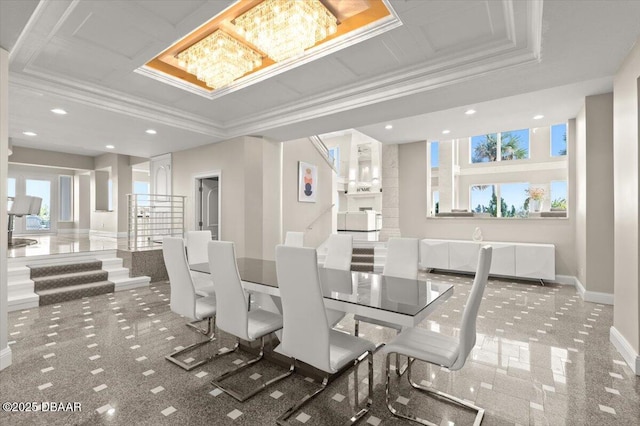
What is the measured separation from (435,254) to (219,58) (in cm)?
549

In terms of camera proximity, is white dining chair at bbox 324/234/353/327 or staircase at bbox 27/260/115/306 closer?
white dining chair at bbox 324/234/353/327

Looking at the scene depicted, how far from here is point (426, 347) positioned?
1.98 m

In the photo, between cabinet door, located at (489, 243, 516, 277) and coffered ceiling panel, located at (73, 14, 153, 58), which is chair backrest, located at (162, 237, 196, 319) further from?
cabinet door, located at (489, 243, 516, 277)

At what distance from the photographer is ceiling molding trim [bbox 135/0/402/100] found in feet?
9.22

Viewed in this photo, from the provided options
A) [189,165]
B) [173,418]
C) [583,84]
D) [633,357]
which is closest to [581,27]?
[583,84]

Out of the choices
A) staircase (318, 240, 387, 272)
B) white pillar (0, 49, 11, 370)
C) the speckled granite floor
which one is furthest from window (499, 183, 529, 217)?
white pillar (0, 49, 11, 370)

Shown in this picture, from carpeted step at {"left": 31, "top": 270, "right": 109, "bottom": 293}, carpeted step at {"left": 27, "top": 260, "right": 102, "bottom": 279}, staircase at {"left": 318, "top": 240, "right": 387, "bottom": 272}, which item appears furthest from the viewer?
staircase at {"left": 318, "top": 240, "right": 387, "bottom": 272}

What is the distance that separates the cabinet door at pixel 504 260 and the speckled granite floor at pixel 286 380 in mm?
1919

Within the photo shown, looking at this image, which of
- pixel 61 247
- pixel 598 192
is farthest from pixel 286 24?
pixel 61 247

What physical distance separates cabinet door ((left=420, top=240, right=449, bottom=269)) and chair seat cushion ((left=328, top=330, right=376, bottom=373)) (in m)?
4.97

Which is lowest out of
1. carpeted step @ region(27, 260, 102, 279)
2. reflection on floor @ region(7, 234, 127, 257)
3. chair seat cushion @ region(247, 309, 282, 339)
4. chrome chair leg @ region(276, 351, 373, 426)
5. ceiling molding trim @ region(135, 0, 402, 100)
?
chrome chair leg @ region(276, 351, 373, 426)

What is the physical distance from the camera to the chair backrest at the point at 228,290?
7.32 feet

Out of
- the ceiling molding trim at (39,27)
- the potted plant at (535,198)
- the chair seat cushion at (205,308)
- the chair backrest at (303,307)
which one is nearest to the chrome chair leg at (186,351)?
the chair seat cushion at (205,308)

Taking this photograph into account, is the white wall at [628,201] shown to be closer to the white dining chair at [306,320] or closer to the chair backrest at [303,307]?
the white dining chair at [306,320]
